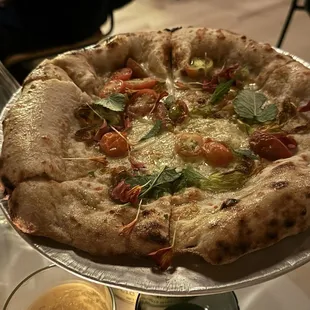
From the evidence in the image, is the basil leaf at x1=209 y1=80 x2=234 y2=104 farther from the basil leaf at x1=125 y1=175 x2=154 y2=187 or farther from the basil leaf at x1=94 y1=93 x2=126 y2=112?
the basil leaf at x1=125 y1=175 x2=154 y2=187

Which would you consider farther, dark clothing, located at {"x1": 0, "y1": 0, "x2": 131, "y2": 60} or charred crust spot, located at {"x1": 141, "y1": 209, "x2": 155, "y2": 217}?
dark clothing, located at {"x1": 0, "y1": 0, "x2": 131, "y2": 60}

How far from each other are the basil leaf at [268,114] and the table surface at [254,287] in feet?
1.42

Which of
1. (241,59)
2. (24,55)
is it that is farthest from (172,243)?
(24,55)

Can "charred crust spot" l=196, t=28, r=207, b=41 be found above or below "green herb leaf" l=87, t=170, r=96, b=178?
above

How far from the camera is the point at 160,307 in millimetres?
1296

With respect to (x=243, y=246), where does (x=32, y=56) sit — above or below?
below

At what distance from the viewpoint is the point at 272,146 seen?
1.21m

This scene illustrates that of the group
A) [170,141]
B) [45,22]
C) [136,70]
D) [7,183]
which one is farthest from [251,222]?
[45,22]

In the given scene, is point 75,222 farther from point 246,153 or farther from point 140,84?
point 140,84

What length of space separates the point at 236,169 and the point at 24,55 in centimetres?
151

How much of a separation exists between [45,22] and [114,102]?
4.16 feet

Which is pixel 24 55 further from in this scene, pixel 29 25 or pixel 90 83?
pixel 90 83

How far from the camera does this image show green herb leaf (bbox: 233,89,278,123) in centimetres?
132

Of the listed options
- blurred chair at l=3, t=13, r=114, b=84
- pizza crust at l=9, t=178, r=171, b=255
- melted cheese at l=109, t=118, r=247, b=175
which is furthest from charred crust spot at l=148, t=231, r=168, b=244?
blurred chair at l=3, t=13, r=114, b=84
